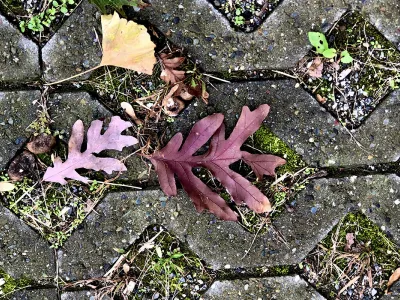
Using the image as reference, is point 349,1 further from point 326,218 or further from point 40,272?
point 40,272

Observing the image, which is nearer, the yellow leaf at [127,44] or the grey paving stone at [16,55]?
the yellow leaf at [127,44]

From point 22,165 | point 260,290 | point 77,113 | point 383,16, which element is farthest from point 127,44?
point 260,290

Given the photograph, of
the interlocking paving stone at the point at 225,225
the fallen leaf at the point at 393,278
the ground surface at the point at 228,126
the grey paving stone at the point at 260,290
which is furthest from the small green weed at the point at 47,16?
the fallen leaf at the point at 393,278

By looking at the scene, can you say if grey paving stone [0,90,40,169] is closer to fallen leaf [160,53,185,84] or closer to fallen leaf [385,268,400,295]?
fallen leaf [160,53,185,84]

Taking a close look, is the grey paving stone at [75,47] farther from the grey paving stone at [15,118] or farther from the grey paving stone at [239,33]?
the grey paving stone at [239,33]

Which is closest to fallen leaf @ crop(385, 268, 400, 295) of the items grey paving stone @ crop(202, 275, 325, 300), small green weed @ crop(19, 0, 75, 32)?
grey paving stone @ crop(202, 275, 325, 300)

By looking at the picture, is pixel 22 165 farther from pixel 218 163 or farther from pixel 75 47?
pixel 218 163
